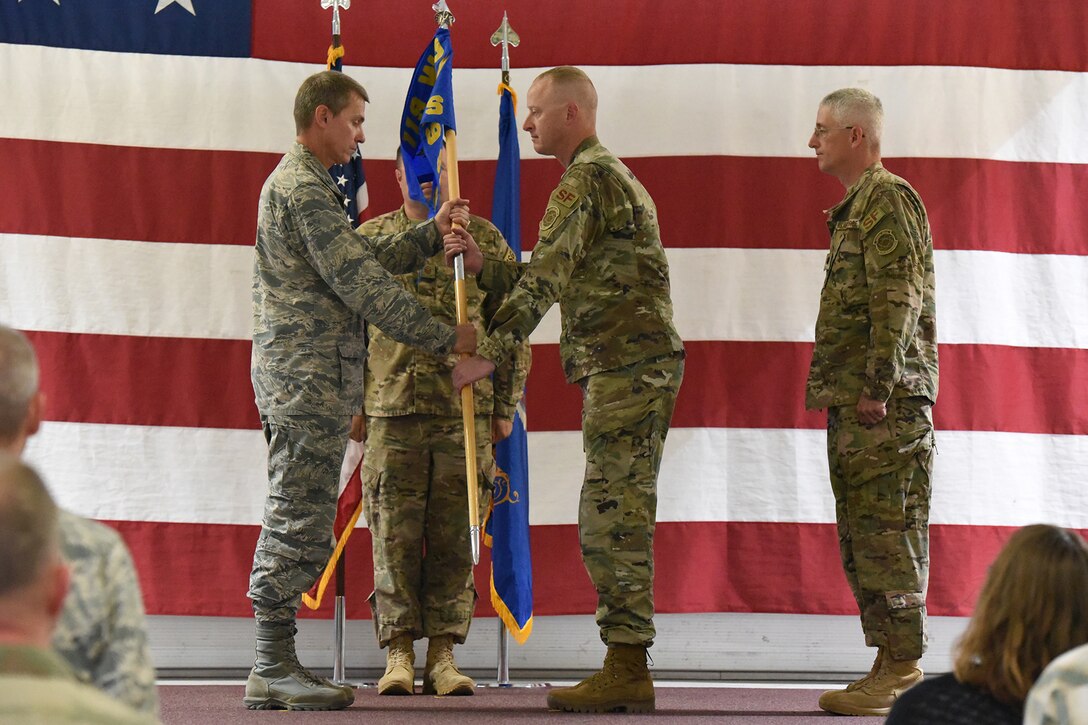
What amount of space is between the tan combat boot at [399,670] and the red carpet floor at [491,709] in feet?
0.20

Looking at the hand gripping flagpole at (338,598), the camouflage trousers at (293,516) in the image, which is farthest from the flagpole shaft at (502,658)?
the camouflage trousers at (293,516)

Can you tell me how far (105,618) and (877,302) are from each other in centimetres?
255

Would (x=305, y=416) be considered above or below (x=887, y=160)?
below

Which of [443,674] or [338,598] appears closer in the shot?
[443,674]

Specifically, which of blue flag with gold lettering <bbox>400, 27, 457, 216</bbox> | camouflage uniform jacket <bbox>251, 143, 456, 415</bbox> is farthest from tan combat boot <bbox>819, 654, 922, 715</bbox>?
blue flag with gold lettering <bbox>400, 27, 457, 216</bbox>

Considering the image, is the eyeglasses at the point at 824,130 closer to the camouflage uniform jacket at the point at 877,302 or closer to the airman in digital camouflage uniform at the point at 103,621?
the camouflage uniform jacket at the point at 877,302

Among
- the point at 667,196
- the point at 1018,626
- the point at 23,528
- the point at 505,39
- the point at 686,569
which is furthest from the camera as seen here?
the point at 667,196

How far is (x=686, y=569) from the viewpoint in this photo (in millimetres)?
4348

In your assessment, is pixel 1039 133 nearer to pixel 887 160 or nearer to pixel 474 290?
pixel 887 160

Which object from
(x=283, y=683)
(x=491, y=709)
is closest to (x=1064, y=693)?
(x=491, y=709)

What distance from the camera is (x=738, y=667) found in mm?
4434

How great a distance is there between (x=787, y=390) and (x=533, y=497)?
101 centimetres

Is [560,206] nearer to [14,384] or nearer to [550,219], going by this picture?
[550,219]

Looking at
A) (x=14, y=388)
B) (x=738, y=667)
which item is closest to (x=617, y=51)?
(x=738, y=667)
